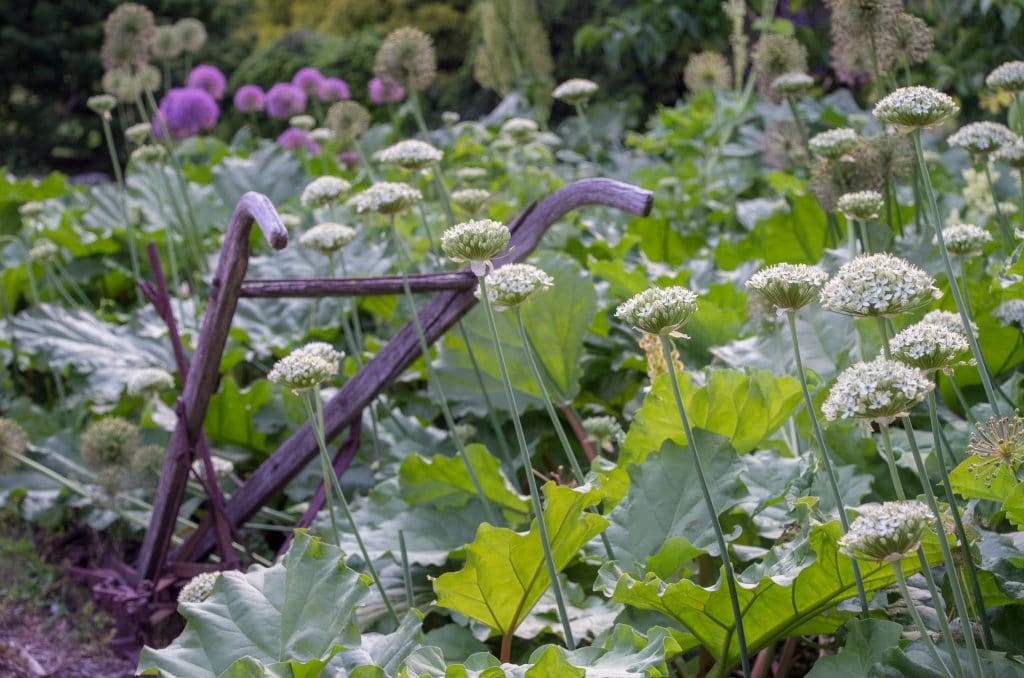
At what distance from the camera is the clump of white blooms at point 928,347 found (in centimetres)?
86

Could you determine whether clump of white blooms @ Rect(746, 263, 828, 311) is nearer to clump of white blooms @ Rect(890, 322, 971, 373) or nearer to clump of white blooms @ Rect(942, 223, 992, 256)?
clump of white blooms @ Rect(890, 322, 971, 373)

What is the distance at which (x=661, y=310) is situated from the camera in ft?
3.02

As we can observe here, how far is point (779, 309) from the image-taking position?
93cm

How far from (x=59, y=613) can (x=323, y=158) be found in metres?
2.05

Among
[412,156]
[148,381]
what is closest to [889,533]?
[412,156]

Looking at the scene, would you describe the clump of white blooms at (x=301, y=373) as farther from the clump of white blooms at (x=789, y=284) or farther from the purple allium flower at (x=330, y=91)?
the purple allium flower at (x=330, y=91)

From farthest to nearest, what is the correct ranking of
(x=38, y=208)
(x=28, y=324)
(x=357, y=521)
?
(x=38, y=208) → (x=28, y=324) → (x=357, y=521)

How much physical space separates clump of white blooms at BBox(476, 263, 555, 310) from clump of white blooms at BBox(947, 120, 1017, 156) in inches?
25.1

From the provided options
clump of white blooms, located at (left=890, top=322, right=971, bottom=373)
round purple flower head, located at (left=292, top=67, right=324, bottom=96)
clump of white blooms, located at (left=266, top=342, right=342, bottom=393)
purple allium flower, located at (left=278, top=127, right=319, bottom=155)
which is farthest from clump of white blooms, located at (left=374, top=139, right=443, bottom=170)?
round purple flower head, located at (left=292, top=67, right=324, bottom=96)

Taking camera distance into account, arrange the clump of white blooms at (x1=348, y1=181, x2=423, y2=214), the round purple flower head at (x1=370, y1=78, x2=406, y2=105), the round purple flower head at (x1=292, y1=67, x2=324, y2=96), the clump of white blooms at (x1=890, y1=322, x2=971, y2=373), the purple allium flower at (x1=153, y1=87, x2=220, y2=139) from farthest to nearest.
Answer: the purple allium flower at (x1=153, y1=87, x2=220, y2=139)
the round purple flower head at (x1=292, y1=67, x2=324, y2=96)
the round purple flower head at (x1=370, y1=78, x2=406, y2=105)
the clump of white blooms at (x1=348, y1=181, x2=423, y2=214)
the clump of white blooms at (x1=890, y1=322, x2=971, y2=373)

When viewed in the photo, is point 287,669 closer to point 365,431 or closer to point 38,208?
point 365,431

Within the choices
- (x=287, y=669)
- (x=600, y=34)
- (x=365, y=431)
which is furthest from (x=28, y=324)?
(x=600, y=34)

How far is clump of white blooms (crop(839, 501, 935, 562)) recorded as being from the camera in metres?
0.73

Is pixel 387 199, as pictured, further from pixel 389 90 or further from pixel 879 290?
pixel 389 90
